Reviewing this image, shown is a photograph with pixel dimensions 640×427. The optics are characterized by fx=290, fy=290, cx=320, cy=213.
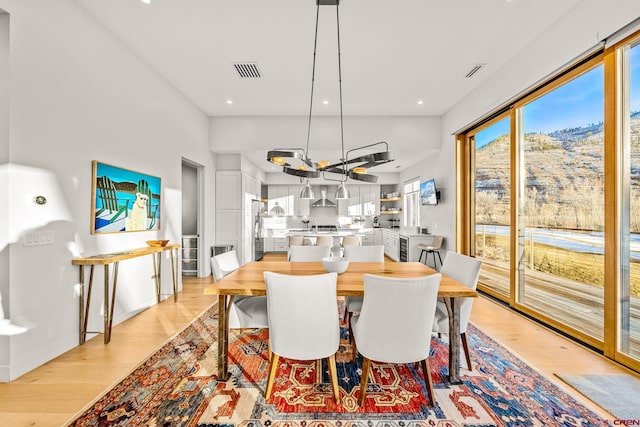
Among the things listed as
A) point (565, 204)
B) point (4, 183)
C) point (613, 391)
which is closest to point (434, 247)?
point (565, 204)

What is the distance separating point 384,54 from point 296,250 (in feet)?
8.56

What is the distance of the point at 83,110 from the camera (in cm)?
276

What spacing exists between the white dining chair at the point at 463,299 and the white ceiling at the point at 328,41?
7.70 ft

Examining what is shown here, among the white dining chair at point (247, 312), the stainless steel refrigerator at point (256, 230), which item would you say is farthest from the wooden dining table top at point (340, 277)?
the stainless steel refrigerator at point (256, 230)

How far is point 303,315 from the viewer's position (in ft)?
→ 6.02

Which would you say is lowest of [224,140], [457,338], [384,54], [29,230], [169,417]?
[169,417]

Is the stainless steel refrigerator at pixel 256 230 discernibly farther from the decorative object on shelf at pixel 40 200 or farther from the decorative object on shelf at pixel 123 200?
the decorative object on shelf at pixel 40 200

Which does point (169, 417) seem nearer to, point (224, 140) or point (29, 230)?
point (29, 230)

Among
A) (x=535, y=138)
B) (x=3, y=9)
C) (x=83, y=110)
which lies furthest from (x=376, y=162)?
(x=3, y=9)

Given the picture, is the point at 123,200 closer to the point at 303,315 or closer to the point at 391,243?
the point at 303,315

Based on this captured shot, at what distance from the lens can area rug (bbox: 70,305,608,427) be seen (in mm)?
1768

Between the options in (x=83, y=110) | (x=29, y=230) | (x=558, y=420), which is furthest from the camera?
(x=83, y=110)

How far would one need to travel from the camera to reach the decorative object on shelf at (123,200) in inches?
115

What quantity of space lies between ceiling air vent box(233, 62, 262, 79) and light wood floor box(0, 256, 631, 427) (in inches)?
125
